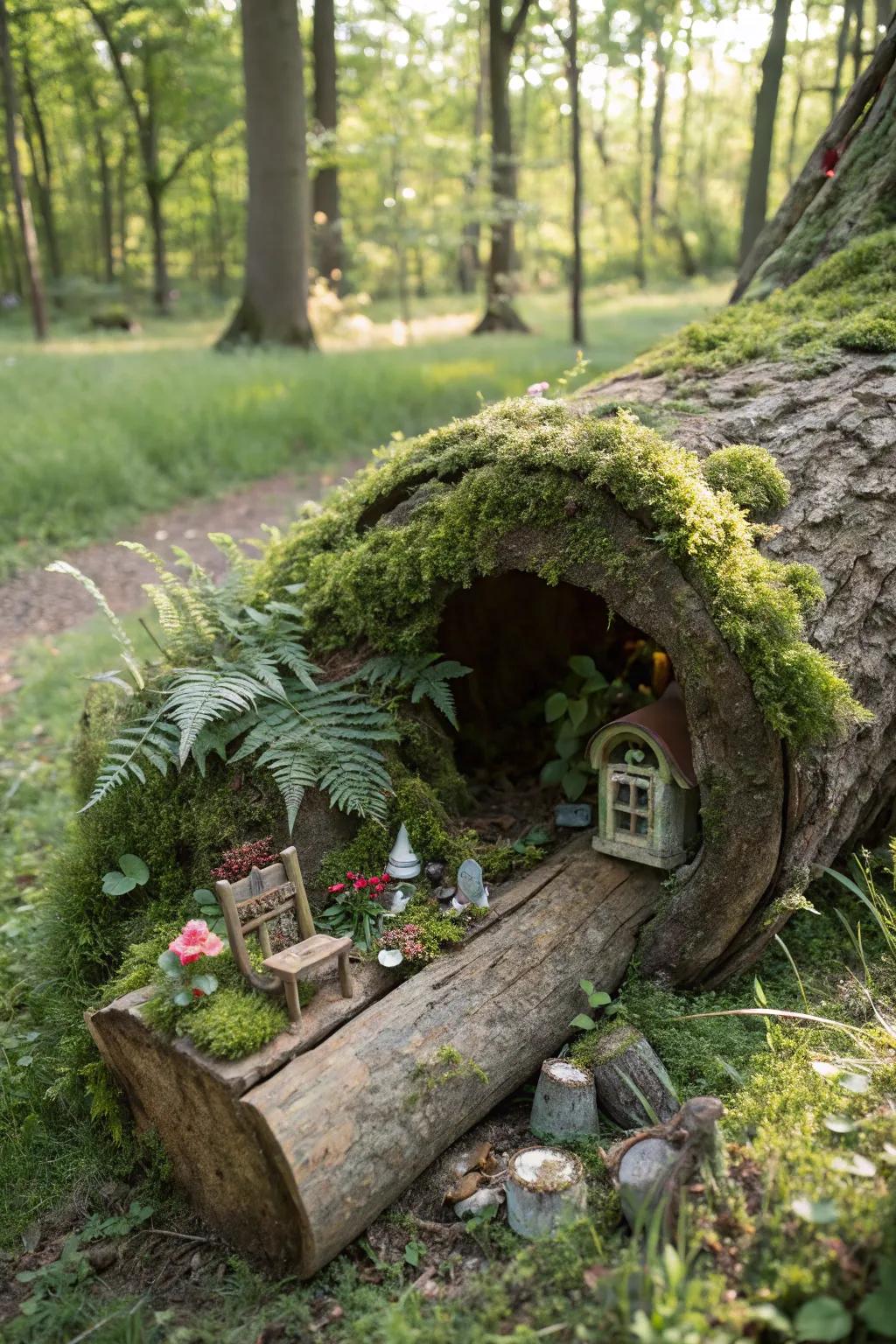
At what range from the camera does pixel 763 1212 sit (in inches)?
96.6

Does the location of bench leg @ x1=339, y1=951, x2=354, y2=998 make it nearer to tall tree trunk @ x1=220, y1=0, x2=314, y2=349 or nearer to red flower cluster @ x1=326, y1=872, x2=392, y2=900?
red flower cluster @ x1=326, y1=872, x2=392, y2=900

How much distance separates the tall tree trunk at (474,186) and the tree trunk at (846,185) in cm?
1237

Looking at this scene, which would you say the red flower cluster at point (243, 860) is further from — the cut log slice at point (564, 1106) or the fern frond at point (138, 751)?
the cut log slice at point (564, 1106)

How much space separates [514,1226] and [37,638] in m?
7.03

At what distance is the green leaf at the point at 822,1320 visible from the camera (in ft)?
6.86

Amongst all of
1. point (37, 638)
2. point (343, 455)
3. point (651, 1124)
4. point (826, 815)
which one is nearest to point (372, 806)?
point (651, 1124)

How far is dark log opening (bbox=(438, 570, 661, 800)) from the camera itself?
16.6 ft

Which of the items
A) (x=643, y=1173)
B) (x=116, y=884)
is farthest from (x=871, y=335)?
(x=116, y=884)

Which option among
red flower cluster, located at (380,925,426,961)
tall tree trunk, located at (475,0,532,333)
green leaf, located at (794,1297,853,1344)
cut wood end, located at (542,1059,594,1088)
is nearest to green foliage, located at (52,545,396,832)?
red flower cluster, located at (380,925,426,961)

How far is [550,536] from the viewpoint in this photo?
3760 millimetres

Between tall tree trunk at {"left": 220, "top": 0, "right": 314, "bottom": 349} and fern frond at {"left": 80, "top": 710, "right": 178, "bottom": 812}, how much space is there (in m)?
12.6

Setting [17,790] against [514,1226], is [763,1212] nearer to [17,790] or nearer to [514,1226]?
[514,1226]

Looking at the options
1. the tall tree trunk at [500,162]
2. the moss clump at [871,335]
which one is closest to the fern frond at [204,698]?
the moss clump at [871,335]

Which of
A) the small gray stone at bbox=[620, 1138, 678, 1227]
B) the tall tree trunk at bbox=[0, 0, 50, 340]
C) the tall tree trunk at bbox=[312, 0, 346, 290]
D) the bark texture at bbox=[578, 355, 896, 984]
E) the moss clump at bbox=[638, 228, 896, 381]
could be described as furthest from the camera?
the tall tree trunk at bbox=[312, 0, 346, 290]
